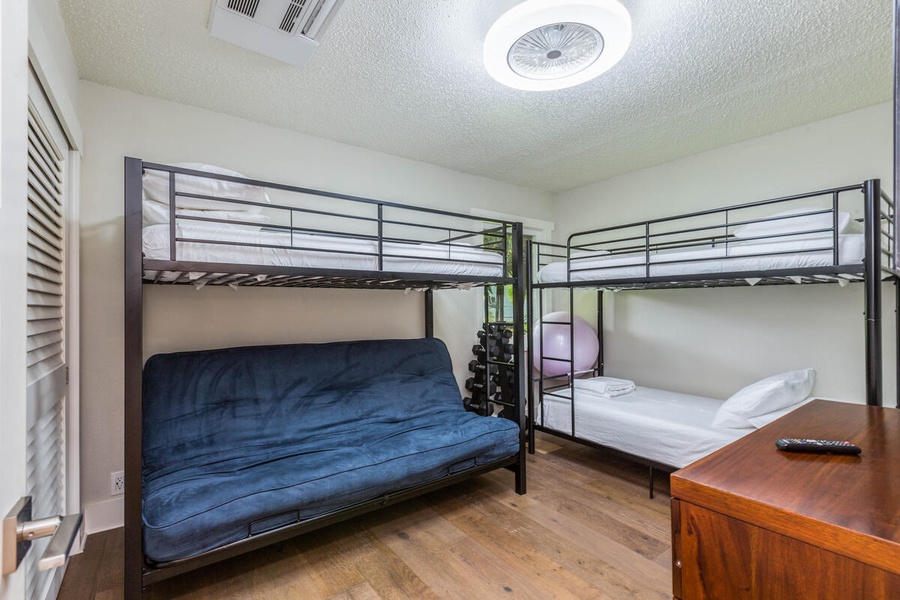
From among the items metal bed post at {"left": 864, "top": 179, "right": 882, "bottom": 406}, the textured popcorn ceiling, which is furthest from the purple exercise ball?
metal bed post at {"left": 864, "top": 179, "right": 882, "bottom": 406}

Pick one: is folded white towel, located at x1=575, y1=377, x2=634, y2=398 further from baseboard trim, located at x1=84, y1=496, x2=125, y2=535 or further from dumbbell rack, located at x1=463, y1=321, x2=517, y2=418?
baseboard trim, located at x1=84, y1=496, x2=125, y2=535

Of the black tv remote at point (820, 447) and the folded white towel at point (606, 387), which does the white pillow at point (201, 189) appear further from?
the folded white towel at point (606, 387)

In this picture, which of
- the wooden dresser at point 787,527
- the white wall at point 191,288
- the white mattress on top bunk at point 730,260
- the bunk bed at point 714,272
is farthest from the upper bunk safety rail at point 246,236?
the wooden dresser at point 787,527

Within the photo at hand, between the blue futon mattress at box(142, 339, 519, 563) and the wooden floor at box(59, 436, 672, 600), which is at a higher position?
the blue futon mattress at box(142, 339, 519, 563)

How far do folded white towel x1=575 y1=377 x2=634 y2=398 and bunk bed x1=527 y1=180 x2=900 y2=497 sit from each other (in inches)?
1.5

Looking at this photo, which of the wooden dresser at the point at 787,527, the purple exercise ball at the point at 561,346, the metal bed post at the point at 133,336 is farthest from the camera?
the purple exercise ball at the point at 561,346

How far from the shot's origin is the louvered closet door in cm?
143

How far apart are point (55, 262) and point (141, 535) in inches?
48.7

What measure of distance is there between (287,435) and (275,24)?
6.50 feet

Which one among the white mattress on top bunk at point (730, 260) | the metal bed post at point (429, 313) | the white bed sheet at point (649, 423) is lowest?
the white bed sheet at point (649, 423)

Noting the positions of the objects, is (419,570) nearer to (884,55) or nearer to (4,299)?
(4,299)

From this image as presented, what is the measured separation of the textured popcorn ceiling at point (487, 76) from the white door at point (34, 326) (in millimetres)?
560

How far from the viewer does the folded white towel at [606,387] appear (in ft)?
10.3

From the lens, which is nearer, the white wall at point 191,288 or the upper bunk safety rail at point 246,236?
the upper bunk safety rail at point 246,236
